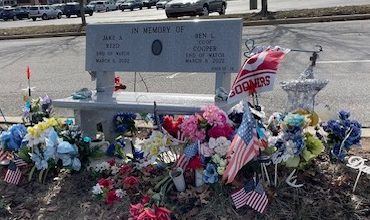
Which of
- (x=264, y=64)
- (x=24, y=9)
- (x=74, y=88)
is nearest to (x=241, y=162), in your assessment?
(x=264, y=64)

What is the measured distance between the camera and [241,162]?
288 cm

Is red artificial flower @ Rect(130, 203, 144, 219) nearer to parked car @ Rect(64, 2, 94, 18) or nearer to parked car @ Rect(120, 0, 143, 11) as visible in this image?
parked car @ Rect(64, 2, 94, 18)

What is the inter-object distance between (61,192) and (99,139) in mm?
1020

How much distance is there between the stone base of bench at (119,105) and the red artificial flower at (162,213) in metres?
0.94

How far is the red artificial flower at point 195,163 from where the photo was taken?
3117 mm

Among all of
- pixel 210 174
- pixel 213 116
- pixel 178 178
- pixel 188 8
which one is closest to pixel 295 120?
pixel 213 116

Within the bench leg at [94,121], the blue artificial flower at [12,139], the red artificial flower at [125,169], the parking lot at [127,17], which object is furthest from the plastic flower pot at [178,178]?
the parking lot at [127,17]

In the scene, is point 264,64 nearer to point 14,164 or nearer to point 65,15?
point 14,164

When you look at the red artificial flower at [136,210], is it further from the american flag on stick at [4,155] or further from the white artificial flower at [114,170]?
the american flag on stick at [4,155]

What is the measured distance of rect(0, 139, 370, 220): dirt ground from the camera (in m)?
2.91

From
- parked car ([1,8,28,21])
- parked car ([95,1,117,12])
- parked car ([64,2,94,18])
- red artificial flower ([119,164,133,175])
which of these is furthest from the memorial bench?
parked car ([95,1,117,12])

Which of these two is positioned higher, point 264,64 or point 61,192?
point 264,64

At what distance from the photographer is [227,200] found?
3.00 meters

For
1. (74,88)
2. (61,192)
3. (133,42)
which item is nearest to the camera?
(61,192)
